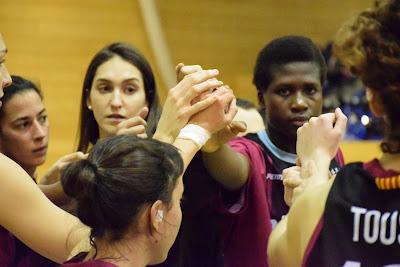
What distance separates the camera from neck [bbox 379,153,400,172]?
3.92 ft

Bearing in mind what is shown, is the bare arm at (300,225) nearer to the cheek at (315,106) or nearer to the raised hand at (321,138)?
the raised hand at (321,138)

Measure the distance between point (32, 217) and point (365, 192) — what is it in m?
0.70

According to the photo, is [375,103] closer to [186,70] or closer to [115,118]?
[186,70]

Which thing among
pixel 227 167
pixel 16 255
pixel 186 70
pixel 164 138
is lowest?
pixel 16 255

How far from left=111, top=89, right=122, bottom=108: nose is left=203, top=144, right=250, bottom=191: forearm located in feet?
1.41

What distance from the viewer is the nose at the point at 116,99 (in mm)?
2088

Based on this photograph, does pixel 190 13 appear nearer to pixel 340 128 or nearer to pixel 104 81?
pixel 104 81

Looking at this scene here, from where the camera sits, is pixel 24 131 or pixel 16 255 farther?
pixel 24 131

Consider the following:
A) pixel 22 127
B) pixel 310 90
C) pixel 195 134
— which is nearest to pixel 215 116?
pixel 195 134

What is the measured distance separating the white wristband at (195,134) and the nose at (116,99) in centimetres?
47

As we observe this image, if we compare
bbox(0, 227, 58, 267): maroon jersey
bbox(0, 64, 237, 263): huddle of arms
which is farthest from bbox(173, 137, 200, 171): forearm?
bbox(0, 227, 58, 267): maroon jersey

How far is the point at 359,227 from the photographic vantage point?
3.88ft

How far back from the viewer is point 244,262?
6.01 ft

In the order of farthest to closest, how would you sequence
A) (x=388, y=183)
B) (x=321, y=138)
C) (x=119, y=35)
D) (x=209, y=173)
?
(x=119, y=35)
(x=209, y=173)
(x=321, y=138)
(x=388, y=183)
